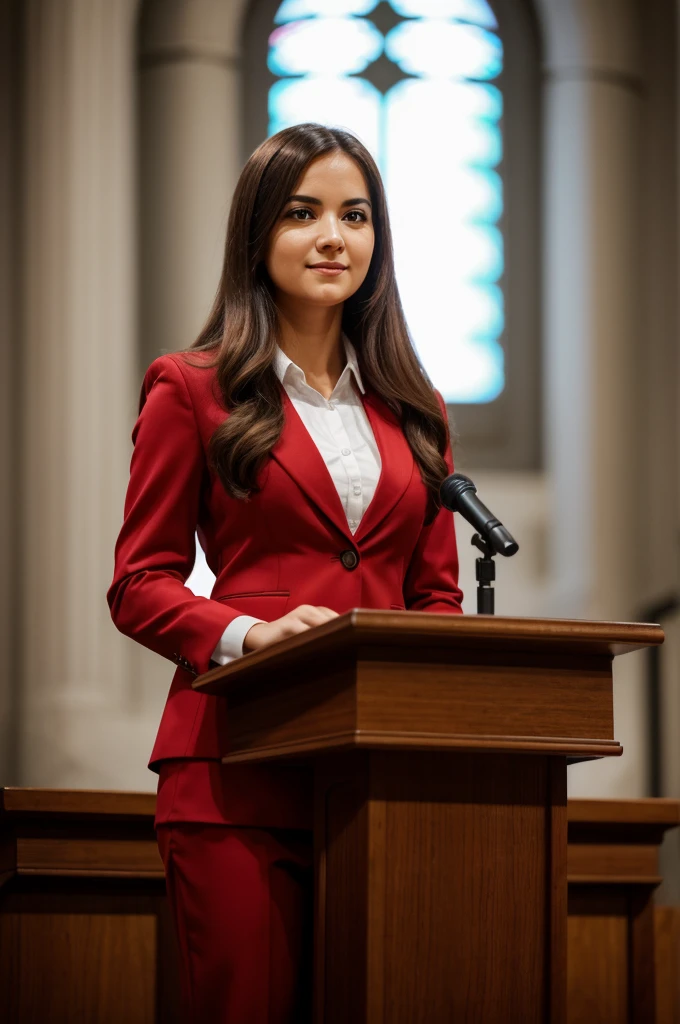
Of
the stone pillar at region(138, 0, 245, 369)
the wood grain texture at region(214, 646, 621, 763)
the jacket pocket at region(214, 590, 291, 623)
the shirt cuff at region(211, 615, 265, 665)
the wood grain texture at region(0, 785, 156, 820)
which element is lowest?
the wood grain texture at region(0, 785, 156, 820)

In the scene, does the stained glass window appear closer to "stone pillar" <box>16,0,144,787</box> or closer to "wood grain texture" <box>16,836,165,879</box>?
"stone pillar" <box>16,0,144,787</box>

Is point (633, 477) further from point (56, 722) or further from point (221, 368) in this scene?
point (221, 368)

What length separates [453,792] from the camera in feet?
4.31

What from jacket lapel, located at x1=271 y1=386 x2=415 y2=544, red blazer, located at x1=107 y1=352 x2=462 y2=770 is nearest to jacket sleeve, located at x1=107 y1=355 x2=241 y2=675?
red blazer, located at x1=107 y1=352 x2=462 y2=770

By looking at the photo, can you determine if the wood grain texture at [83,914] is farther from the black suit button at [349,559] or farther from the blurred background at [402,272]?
the blurred background at [402,272]

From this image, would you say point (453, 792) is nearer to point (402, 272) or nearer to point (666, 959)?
point (666, 959)

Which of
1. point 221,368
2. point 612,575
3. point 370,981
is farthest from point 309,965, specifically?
point 612,575

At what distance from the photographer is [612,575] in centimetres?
463

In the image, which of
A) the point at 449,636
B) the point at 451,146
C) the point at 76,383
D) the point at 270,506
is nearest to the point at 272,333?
the point at 270,506

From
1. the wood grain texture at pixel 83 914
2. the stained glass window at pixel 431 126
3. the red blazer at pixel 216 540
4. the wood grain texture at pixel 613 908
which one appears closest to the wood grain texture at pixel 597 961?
the wood grain texture at pixel 613 908

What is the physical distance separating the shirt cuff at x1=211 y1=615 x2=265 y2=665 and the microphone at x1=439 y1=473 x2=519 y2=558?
268 millimetres

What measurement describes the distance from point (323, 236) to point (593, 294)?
311 cm

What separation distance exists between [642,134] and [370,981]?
410cm

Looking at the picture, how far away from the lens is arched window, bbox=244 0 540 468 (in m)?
4.87
